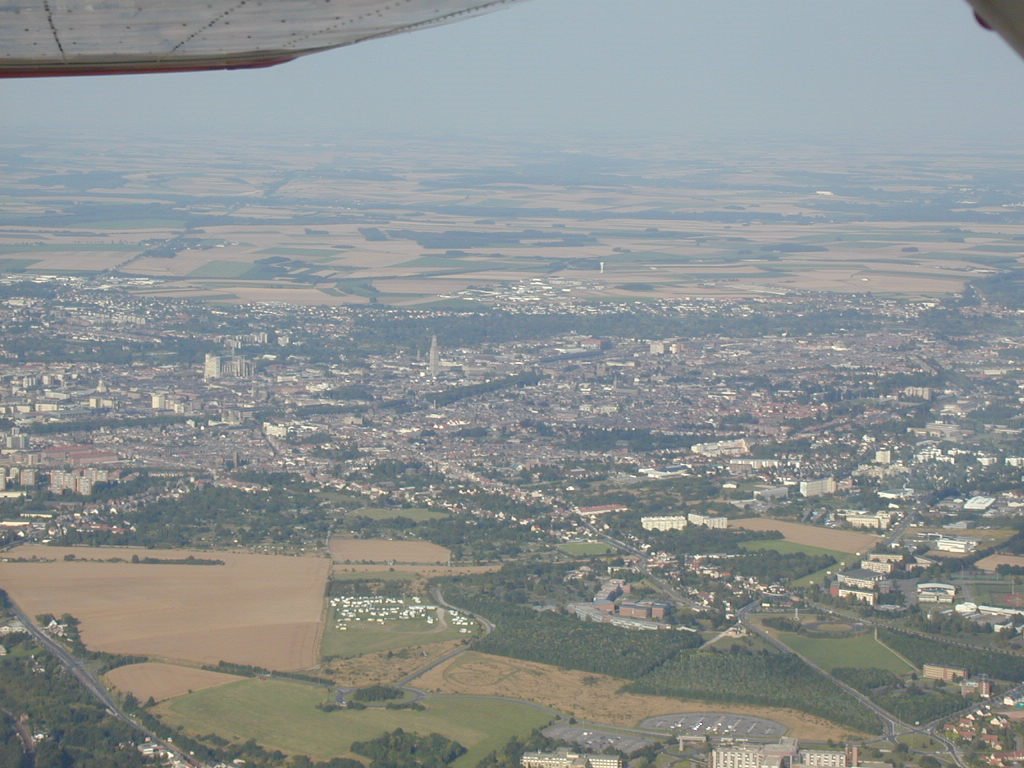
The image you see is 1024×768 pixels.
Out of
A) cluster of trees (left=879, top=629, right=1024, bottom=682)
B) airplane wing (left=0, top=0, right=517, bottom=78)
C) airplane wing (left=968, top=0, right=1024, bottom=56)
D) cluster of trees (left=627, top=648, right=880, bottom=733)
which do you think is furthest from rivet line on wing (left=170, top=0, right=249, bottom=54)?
cluster of trees (left=879, top=629, right=1024, bottom=682)

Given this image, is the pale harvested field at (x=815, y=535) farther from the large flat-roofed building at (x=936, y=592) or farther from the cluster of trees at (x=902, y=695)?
the cluster of trees at (x=902, y=695)

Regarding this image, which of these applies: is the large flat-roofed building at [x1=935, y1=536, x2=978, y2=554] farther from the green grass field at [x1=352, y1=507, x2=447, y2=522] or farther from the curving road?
the curving road

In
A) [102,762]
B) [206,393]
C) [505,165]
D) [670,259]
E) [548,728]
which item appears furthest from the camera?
[505,165]

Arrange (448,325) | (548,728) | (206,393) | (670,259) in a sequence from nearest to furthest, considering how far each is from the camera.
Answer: (548,728) → (206,393) → (448,325) → (670,259)

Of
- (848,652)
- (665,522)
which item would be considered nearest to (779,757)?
(848,652)

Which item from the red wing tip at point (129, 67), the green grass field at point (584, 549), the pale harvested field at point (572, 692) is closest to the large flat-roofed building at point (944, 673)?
the pale harvested field at point (572, 692)

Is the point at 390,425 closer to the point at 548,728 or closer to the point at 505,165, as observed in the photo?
the point at 548,728

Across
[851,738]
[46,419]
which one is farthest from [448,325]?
[851,738]

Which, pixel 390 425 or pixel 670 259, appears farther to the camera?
pixel 670 259
